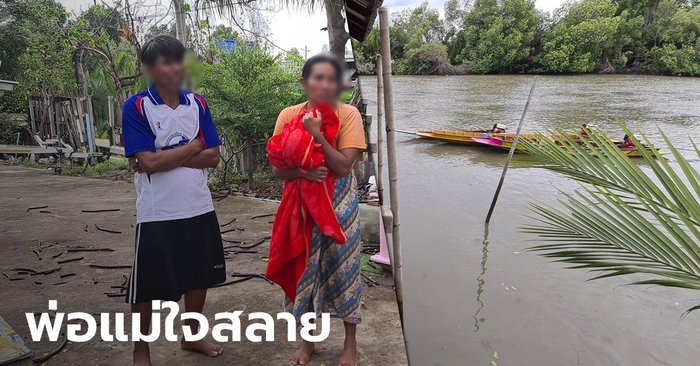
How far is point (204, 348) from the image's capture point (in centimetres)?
234

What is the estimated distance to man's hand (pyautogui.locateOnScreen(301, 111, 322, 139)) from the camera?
6.11 feet

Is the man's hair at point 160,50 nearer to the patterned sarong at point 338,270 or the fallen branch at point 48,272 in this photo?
the patterned sarong at point 338,270

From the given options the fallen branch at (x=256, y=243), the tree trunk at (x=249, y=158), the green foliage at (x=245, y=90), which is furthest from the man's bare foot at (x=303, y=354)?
the tree trunk at (x=249, y=158)

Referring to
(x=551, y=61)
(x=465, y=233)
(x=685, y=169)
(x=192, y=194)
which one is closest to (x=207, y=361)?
(x=192, y=194)

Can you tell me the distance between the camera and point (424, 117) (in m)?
20.2

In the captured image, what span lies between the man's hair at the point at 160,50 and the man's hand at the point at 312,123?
599mm

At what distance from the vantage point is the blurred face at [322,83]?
1931 mm

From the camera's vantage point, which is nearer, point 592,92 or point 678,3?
point 592,92

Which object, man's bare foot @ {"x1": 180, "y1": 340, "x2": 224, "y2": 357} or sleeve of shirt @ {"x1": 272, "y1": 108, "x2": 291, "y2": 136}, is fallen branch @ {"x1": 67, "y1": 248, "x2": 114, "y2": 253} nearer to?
man's bare foot @ {"x1": 180, "y1": 340, "x2": 224, "y2": 357}

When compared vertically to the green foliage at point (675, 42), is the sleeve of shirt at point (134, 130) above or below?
below

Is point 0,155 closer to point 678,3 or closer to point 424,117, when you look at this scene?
point 424,117

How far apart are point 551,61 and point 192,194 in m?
41.5

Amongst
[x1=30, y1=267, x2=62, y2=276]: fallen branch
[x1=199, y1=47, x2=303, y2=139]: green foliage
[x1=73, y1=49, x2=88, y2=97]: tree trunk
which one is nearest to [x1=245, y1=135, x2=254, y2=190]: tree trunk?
[x1=199, y1=47, x2=303, y2=139]: green foliage

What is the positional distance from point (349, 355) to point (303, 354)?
0.24 meters
